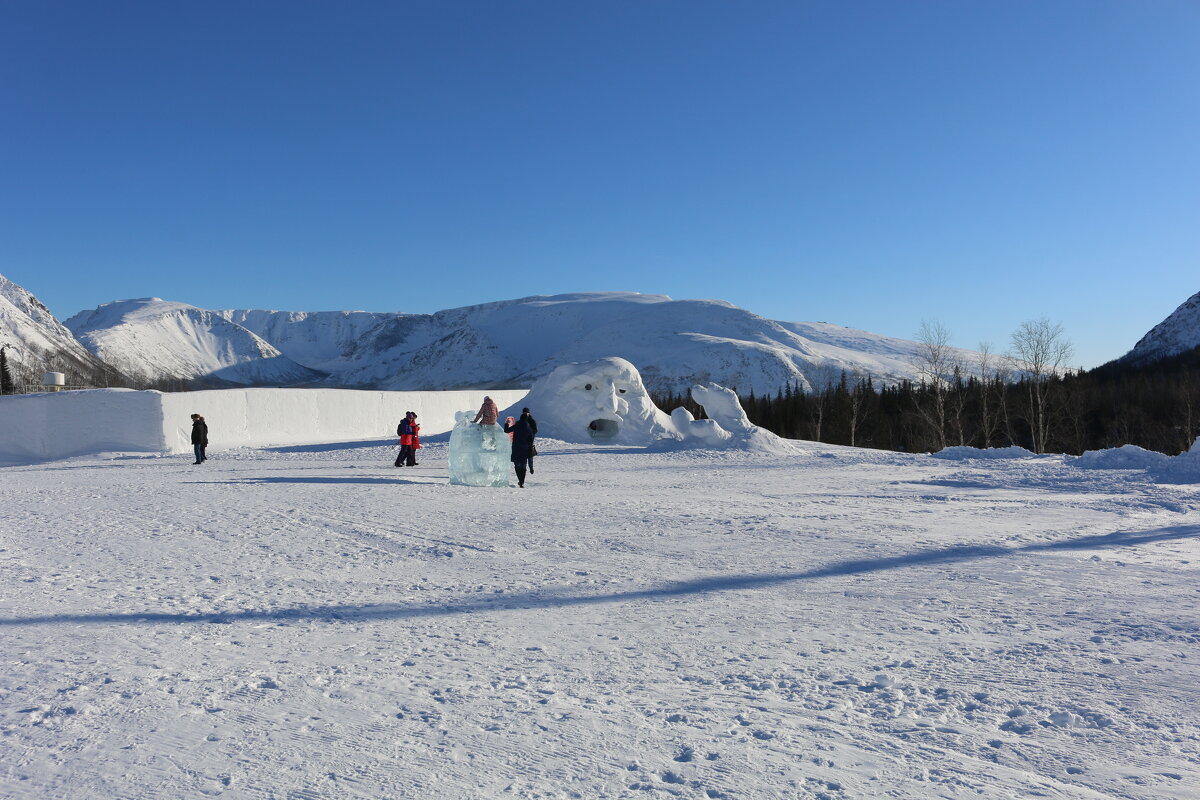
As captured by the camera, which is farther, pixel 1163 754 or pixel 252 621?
pixel 252 621

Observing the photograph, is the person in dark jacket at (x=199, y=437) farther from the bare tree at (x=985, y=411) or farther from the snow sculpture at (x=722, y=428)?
the bare tree at (x=985, y=411)

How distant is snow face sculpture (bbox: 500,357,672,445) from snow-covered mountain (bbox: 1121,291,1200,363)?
10545 cm

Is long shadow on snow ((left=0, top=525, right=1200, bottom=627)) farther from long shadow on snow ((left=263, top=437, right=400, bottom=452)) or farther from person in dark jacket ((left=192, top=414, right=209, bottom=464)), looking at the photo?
long shadow on snow ((left=263, top=437, right=400, bottom=452))

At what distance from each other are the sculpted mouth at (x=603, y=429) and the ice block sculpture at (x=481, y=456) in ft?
41.4

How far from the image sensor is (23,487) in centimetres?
1433

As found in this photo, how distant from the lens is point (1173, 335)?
384 ft

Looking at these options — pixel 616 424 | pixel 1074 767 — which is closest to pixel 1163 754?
pixel 1074 767

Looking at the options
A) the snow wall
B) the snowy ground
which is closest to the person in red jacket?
the snowy ground

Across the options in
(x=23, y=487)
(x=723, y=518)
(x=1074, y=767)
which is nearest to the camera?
(x=1074, y=767)

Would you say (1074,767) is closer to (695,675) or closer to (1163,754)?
(1163,754)

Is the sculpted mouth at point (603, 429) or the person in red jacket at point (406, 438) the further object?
the sculpted mouth at point (603, 429)

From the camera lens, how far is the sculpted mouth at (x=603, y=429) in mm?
27172

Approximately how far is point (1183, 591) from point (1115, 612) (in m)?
1.14

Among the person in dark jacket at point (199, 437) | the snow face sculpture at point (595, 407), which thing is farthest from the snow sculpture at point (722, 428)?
the person in dark jacket at point (199, 437)
